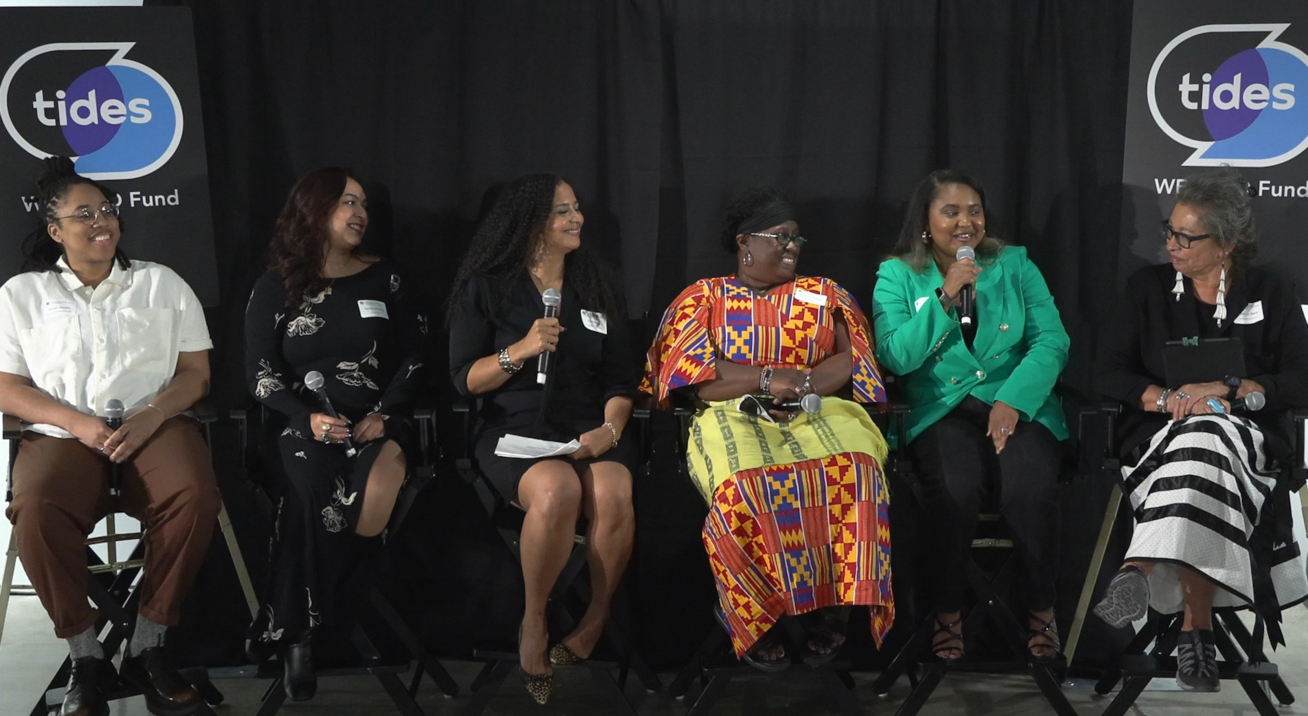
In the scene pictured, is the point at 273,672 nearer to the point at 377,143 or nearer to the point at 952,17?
the point at 377,143

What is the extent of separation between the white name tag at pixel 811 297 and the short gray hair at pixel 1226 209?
1.15 m

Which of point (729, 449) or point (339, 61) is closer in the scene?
point (729, 449)

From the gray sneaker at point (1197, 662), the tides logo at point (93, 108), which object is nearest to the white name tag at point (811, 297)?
the gray sneaker at point (1197, 662)

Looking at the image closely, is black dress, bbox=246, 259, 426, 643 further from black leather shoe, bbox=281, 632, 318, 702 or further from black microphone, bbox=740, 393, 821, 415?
black microphone, bbox=740, 393, 821, 415

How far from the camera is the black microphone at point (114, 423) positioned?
3449 millimetres

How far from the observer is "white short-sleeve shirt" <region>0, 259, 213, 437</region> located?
3.61 m

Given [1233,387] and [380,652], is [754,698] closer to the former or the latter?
[380,652]

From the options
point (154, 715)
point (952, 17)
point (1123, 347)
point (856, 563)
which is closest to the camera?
point (856, 563)

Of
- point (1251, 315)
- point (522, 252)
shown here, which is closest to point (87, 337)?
point (522, 252)

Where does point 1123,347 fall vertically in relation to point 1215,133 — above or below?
below

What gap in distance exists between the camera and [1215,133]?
12.9 ft

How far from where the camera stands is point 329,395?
3750 millimetres

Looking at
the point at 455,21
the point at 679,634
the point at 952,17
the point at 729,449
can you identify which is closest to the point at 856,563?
the point at 729,449

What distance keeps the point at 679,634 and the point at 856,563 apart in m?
1.10
